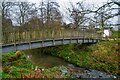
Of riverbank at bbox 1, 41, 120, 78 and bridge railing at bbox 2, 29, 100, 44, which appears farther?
bridge railing at bbox 2, 29, 100, 44

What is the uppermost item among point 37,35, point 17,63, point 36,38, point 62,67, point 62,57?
point 37,35

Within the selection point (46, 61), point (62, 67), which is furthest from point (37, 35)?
point (46, 61)

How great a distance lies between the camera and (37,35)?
1788cm

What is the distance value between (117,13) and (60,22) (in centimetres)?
2780

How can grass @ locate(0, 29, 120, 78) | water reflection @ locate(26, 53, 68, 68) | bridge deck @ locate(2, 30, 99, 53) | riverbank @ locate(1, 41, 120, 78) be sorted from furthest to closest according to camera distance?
water reflection @ locate(26, 53, 68, 68)
bridge deck @ locate(2, 30, 99, 53)
grass @ locate(0, 29, 120, 78)
riverbank @ locate(1, 41, 120, 78)

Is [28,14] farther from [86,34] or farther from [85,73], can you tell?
[85,73]

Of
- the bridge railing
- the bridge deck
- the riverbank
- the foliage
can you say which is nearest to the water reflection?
the riverbank

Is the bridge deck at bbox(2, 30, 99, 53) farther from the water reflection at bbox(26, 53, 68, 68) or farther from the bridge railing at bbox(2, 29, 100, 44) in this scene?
the water reflection at bbox(26, 53, 68, 68)

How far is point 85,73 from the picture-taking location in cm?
1667

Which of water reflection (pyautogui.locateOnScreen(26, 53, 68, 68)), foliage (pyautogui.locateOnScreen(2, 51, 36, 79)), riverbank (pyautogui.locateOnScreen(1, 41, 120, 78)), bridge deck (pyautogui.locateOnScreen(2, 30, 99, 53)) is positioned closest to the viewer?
riverbank (pyautogui.locateOnScreen(1, 41, 120, 78))

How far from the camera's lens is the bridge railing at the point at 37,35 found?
1410cm

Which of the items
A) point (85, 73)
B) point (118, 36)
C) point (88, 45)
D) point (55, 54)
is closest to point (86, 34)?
point (88, 45)

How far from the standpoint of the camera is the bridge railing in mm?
14104

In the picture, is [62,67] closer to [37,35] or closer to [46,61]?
[46,61]
